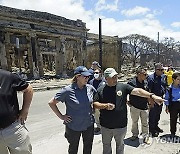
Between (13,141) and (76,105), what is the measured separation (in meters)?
1.00

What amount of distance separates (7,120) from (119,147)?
182cm

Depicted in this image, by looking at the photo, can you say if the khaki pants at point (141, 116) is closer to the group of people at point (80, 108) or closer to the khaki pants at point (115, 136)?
the group of people at point (80, 108)

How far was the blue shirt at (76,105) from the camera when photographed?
3.45 m

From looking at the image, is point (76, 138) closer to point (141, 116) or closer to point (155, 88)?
point (141, 116)

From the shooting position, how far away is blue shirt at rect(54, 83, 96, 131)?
136 inches

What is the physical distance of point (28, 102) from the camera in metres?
3.08

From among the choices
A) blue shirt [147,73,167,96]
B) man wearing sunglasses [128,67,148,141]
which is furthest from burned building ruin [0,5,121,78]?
man wearing sunglasses [128,67,148,141]

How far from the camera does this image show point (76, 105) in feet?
11.3

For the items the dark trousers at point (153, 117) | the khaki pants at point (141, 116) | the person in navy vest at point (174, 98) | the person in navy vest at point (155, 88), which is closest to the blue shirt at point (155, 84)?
the person in navy vest at point (155, 88)

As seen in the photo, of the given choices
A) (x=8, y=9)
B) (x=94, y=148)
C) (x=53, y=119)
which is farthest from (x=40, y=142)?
(x=8, y=9)

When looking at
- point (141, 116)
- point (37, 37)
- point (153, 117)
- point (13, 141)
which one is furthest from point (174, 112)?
point (37, 37)

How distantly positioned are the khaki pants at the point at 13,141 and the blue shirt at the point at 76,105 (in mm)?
782

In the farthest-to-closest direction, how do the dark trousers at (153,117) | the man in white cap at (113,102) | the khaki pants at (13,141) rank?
the dark trousers at (153,117), the man in white cap at (113,102), the khaki pants at (13,141)

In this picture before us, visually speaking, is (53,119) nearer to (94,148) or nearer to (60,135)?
(60,135)
